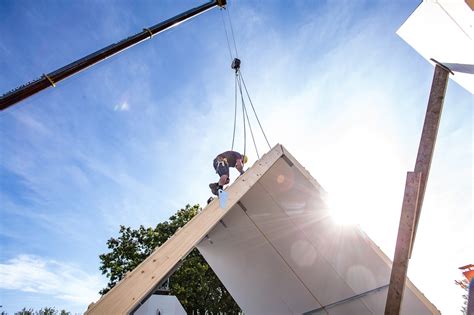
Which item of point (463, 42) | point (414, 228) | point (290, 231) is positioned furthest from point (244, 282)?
point (463, 42)

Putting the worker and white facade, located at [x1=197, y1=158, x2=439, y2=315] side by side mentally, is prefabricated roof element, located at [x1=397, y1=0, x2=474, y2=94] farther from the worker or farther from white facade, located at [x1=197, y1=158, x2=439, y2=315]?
the worker

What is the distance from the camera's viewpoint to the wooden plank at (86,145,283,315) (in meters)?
2.15

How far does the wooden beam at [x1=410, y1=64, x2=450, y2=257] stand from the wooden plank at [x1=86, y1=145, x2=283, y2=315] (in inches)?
75.1

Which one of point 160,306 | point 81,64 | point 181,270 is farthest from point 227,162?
point 181,270

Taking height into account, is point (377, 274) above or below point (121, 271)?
below

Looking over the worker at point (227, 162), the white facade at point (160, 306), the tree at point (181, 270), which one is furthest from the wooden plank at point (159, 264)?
the tree at point (181, 270)

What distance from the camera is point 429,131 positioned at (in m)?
2.65

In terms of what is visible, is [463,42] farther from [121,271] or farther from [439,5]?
[121,271]

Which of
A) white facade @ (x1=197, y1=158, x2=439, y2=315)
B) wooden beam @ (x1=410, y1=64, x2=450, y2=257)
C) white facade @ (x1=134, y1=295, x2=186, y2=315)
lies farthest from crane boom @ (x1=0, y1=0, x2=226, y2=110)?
white facade @ (x1=134, y1=295, x2=186, y2=315)

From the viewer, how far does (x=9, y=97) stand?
404 cm

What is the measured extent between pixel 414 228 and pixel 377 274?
221cm

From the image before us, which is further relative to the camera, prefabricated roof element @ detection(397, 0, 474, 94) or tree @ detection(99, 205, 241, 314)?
tree @ detection(99, 205, 241, 314)

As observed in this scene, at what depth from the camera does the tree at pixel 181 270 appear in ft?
54.5

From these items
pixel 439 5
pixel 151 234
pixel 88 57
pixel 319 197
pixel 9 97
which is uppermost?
pixel 151 234
